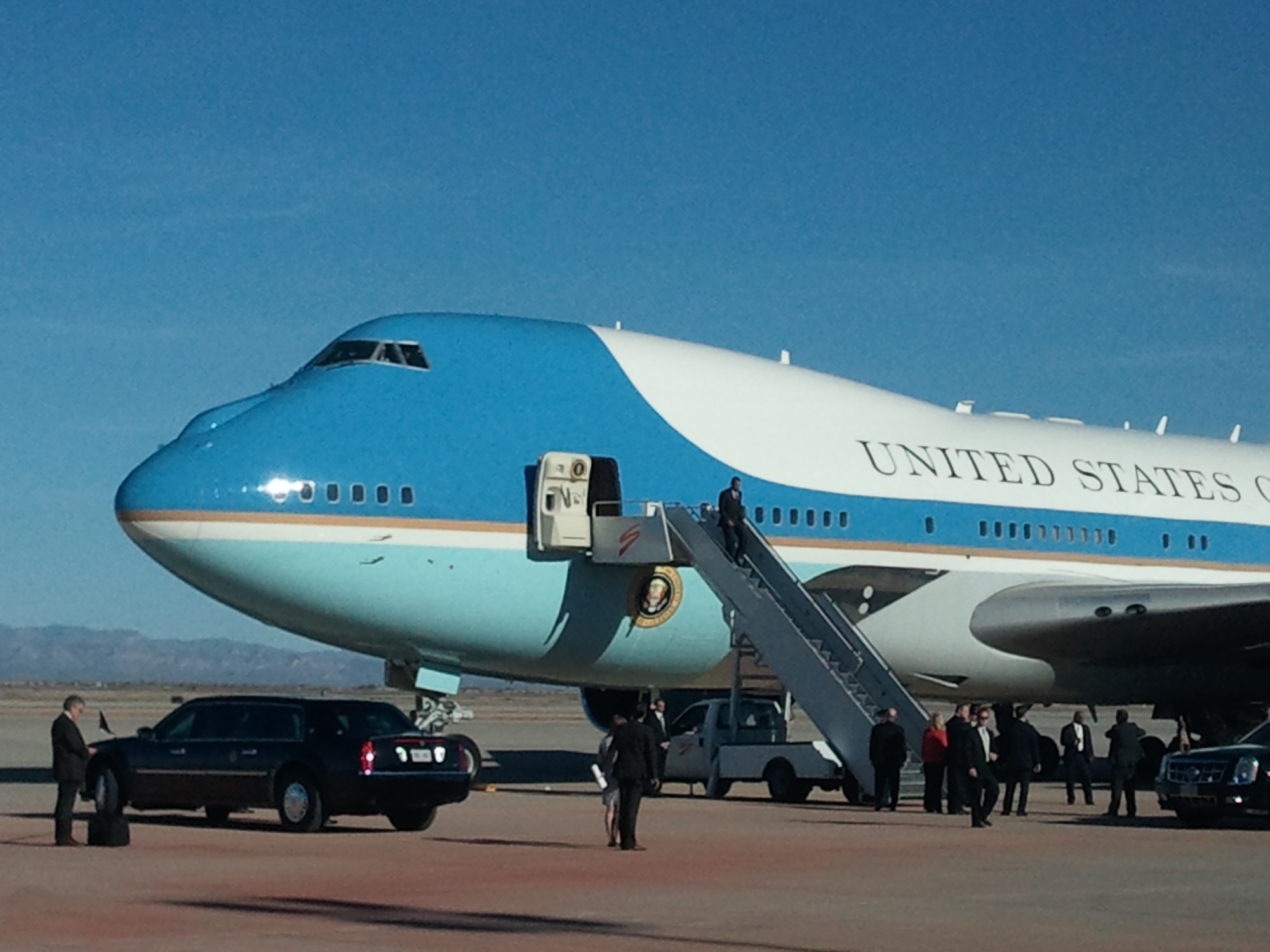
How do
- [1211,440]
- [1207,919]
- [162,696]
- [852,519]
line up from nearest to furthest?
[1207,919], [852,519], [1211,440], [162,696]

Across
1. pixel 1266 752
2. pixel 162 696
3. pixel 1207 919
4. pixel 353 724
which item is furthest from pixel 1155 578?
pixel 162 696

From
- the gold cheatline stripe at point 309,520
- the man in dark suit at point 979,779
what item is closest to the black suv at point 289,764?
the gold cheatline stripe at point 309,520

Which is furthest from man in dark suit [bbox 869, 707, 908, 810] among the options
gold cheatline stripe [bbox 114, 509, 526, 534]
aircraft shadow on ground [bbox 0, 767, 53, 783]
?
aircraft shadow on ground [bbox 0, 767, 53, 783]

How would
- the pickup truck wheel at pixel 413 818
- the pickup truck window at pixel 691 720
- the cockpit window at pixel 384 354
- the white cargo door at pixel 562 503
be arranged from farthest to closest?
the pickup truck window at pixel 691 720 → the cockpit window at pixel 384 354 → the white cargo door at pixel 562 503 → the pickup truck wheel at pixel 413 818

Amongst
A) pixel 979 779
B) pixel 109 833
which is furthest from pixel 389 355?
pixel 109 833

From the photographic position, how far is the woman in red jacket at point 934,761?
90.9 feet

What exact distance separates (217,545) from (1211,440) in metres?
20.9

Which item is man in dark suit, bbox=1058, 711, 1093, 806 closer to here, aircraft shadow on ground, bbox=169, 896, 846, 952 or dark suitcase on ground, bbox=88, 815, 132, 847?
dark suitcase on ground, bbox=88, 815, 132, 847

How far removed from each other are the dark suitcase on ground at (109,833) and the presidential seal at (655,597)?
413 inches

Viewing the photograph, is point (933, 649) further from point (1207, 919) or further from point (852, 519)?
point (1207, 919)

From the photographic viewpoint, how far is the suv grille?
24.5m

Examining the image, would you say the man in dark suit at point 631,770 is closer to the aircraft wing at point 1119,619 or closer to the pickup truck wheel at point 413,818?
the pickup truck wheel at point 413,818

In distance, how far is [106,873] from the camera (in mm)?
18078

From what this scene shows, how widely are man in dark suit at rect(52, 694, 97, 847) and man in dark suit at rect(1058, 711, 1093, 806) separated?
47.6ft
